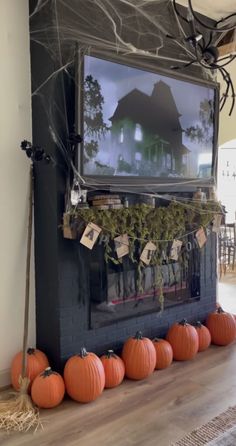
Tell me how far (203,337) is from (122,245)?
102cm

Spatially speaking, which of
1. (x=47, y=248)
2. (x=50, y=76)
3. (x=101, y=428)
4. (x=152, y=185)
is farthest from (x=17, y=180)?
(x=101, y=428)

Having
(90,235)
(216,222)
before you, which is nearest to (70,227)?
(90,235)

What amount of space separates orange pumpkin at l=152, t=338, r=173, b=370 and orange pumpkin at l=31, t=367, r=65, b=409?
722 mm

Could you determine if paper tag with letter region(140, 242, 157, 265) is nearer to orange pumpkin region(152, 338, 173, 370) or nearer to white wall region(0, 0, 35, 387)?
orange pumpkin region(152, 338, 173, 370)

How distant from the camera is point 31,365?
231 centimetres

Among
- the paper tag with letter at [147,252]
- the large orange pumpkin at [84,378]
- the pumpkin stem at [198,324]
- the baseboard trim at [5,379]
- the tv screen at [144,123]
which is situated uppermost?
the tv screen at [144,123]

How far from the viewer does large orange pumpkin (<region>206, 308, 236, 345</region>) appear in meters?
3.01

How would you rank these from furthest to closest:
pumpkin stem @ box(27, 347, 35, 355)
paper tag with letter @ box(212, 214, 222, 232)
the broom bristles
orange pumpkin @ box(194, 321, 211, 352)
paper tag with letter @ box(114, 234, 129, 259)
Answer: paper tag with letter @ box(212, 214, 222, 232) → orange pumpkin @ box(194, 321, 211, 352) → paper tag with letter @ box(114, 234, 129, 259) → pumpkin stem @ box(27, 347, 35, 355) → the broom bristles

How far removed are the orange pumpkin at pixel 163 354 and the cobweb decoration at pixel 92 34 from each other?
4.19 ft

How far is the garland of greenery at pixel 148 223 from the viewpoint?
2395 mm

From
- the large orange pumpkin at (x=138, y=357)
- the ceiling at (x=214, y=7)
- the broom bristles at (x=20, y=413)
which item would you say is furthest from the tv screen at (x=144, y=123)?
the broom bristles at (x=20, y=413)

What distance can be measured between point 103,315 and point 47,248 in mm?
590

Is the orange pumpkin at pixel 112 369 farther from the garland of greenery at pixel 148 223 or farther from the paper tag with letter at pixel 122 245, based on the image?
the paper tag with letter at pixel 122 245

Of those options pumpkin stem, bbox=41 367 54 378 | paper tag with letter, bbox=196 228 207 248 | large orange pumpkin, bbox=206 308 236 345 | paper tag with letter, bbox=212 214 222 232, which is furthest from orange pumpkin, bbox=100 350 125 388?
paper tag with letter, bbox=212 214 222 232
